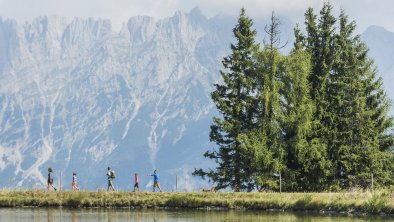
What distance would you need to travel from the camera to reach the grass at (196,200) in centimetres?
4975

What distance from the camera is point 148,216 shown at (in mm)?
45094

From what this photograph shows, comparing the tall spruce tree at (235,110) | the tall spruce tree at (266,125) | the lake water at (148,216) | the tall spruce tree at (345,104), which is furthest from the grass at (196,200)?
the tall spruce tree at (345,104)

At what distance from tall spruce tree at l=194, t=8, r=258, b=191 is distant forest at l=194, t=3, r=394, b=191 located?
0.29 feet

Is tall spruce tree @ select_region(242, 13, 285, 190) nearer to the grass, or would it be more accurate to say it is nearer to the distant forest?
the distant forest

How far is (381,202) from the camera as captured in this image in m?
46.6

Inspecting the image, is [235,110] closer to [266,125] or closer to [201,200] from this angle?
[266,125]

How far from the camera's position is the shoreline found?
49.5 m

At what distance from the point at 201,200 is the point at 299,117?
14.4 meters

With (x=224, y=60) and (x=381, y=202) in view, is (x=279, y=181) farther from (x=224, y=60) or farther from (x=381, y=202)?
(x=381, y=202)

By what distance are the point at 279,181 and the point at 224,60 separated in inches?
489

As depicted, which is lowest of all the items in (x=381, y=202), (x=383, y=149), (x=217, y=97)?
(x=381, y=202)

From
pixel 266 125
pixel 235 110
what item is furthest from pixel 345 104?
pixel 235 110

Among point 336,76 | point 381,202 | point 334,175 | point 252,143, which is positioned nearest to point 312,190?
point 334,175

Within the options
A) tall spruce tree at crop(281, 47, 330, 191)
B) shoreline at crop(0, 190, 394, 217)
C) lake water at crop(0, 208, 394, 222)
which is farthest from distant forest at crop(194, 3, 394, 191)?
lake water at crop(0, 208, 394, 222)
